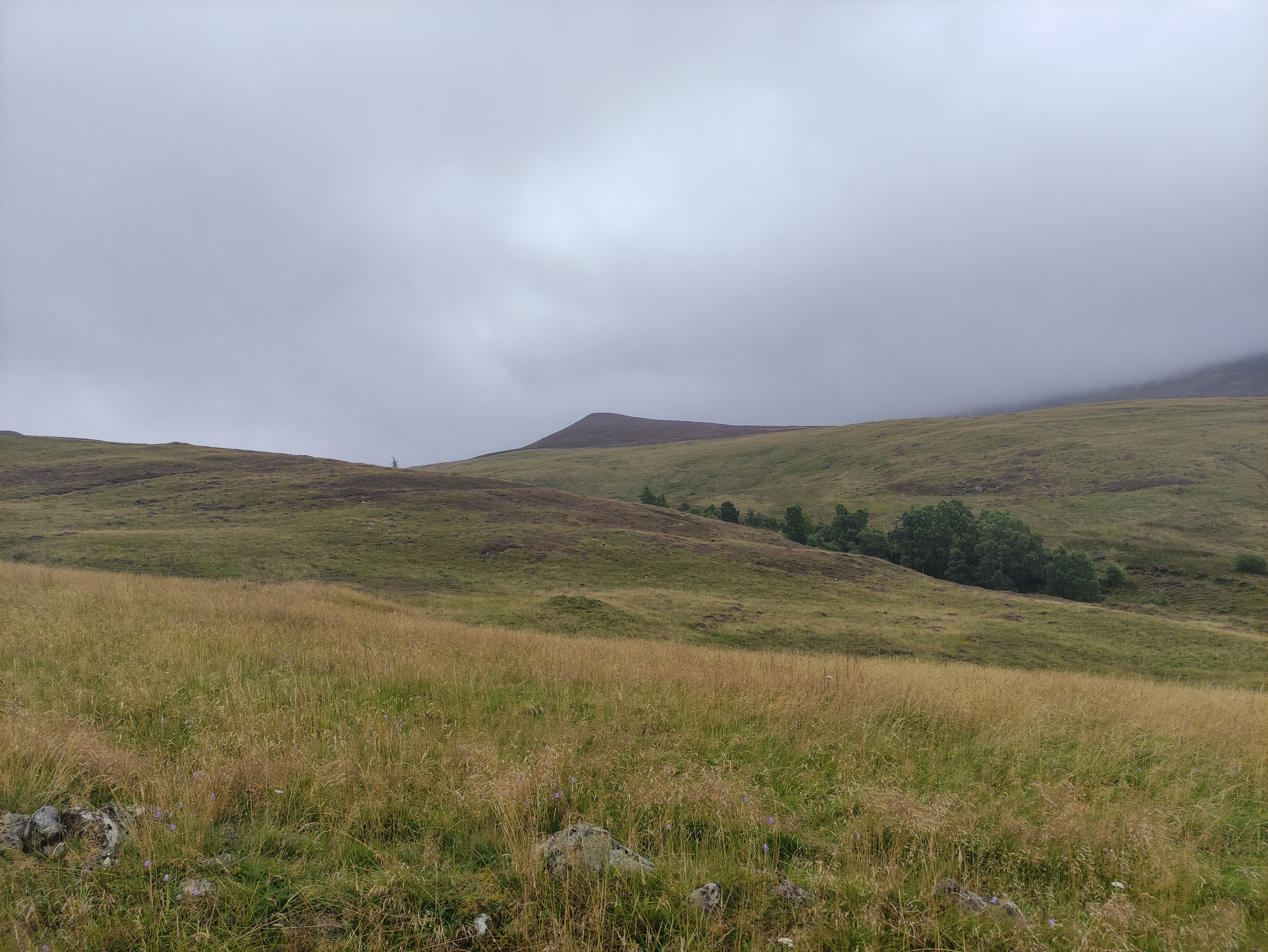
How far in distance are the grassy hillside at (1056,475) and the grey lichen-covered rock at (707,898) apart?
214 ft

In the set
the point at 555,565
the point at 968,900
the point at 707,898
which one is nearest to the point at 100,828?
the point at 707,898

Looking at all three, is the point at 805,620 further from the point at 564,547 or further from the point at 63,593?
the point at 63,593

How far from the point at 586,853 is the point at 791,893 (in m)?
1.28

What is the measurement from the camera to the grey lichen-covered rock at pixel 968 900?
11.7 feet

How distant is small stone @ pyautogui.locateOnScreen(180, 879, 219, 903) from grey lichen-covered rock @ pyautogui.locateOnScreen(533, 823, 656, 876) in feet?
5.82

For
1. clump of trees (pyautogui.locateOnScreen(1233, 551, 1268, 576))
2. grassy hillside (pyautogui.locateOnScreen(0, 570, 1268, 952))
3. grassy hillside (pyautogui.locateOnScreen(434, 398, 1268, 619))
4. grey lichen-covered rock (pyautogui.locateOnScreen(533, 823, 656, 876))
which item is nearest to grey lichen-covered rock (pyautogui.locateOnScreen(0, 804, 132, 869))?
grassy hillside (pyautogui.locateOnScreen(0, 570, 1268, 952))

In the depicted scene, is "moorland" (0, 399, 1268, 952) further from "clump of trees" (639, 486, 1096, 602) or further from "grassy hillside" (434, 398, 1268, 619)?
"grassy hillside" (434, 398, 1268, 619)

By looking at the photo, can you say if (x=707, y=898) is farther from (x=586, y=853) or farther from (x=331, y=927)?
(x=331, y=927)

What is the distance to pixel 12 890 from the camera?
323 centimetres

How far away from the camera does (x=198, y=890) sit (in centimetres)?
329

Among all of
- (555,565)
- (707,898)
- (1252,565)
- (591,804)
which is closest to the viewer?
(707,898)

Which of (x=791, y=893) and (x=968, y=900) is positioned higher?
(x=791, y=893)

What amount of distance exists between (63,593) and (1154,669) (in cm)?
4167

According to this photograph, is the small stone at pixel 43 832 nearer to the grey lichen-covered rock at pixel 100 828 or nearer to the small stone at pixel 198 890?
the grey lichen-covered rock at pixel 100 828
